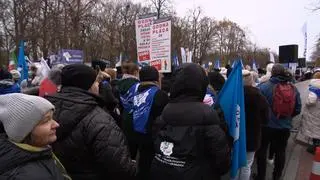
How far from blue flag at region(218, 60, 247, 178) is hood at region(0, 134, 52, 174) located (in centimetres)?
235

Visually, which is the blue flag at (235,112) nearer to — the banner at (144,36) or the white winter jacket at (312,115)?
the banner at (144,36)

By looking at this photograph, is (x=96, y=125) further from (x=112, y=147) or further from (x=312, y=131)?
(x=312, y=131)

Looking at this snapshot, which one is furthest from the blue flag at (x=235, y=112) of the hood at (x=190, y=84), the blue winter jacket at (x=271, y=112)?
the blue winter jacket at (x=271, y=112)

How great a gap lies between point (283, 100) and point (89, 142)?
162 inches

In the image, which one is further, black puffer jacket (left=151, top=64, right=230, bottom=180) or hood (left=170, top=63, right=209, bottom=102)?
hood (left=170, top=63, right=209, bottom=102)

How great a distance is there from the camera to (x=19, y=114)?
230 centimetres

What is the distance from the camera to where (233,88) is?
4352 millimetres

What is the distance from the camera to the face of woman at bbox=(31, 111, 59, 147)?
7.84 ft

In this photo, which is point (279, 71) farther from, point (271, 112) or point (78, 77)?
point (78, 77)

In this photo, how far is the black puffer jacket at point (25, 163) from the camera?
219 cm

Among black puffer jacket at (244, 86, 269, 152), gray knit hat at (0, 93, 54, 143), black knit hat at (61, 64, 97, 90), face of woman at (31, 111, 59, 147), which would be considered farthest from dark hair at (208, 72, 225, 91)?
gray knit hat at (0, 93, 54, 143)

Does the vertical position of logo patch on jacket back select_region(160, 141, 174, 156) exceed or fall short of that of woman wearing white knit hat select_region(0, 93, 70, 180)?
it falls short

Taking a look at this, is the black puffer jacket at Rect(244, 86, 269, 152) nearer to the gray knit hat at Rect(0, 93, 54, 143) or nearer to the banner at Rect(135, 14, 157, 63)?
the banner at Rect(135, 14, 157, 63)

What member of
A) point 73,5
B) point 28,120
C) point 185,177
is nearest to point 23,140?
point 28,120
